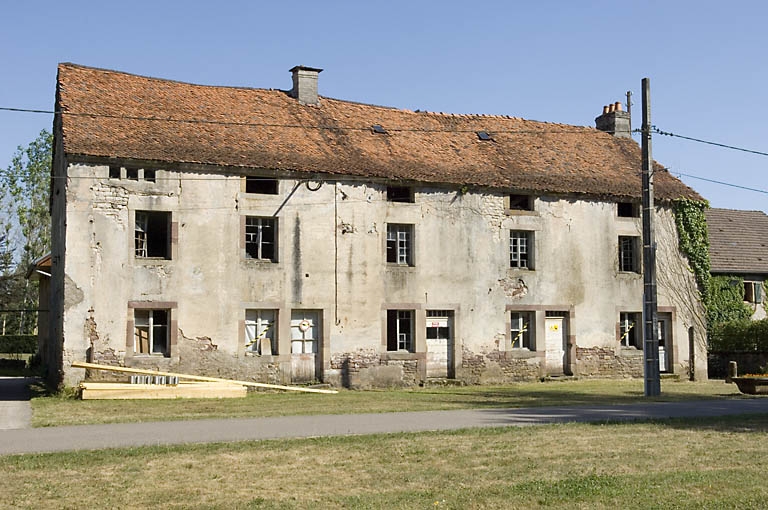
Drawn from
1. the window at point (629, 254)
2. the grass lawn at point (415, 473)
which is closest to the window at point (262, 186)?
the window at point (629, 254)

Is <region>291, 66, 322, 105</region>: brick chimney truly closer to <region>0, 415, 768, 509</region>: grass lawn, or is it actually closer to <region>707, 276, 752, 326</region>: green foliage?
<region>707, 276, 752, 326</region>: green foliage

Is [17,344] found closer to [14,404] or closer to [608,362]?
[14,404]

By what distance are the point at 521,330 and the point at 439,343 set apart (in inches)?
122

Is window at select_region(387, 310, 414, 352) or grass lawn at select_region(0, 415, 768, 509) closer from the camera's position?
grass lawn at select_region(0, 415, 768, 509)

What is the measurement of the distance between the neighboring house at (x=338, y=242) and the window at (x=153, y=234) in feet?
0.18

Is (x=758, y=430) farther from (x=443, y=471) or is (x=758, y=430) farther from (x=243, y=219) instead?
(x=243, y=219)

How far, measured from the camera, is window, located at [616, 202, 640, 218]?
32.3 meters

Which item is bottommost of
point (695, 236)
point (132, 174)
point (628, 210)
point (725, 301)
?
point (725, 301)

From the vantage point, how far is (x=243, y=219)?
26.2 meters

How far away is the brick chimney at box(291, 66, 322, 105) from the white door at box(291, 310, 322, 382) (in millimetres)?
7476

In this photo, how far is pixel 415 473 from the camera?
34.7 feet

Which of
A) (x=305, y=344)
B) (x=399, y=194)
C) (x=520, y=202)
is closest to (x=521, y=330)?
(x=520, y=202)

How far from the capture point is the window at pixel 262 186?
26.7 meters

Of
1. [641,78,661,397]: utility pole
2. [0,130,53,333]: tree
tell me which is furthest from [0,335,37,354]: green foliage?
[641,78,661,397]: utility pole
